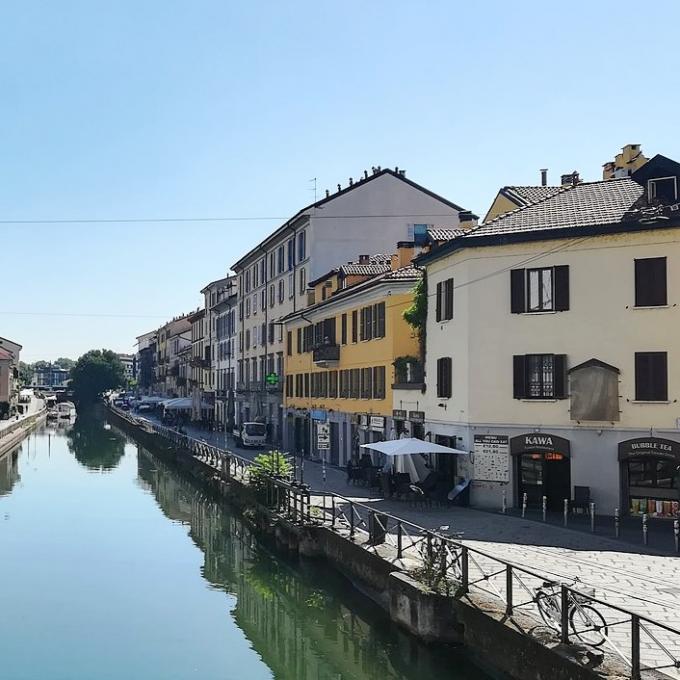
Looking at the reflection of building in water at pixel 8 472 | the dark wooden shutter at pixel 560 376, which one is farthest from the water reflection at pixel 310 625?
the reflection of building in water at pixel 8 472

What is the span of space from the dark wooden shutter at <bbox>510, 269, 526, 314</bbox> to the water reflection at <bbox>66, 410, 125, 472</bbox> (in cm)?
3717

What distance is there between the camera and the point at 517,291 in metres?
24.9

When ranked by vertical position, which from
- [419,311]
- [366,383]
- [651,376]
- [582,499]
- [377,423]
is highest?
[419,311]

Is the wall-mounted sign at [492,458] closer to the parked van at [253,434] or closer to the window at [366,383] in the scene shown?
the window at [366,383]

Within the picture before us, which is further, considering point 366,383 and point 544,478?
point 366,383

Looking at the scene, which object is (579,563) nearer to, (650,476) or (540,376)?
(650,476)

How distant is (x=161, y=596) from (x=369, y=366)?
55.3 ft

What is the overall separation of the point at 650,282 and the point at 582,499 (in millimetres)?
6210

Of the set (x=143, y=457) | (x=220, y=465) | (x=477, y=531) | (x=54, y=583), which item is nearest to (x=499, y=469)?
(x=477, y=531)

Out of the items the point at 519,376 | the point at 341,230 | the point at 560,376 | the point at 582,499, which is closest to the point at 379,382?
the point at 519,376

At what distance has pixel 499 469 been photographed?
24734 millimetres

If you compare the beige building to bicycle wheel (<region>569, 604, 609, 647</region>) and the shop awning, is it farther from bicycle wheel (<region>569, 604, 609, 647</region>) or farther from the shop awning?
bicycle wheel (<region>569, 604, 609, 647</region>)

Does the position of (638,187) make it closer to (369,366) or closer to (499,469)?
(499,469)

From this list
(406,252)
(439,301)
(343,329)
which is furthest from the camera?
(343,329)
